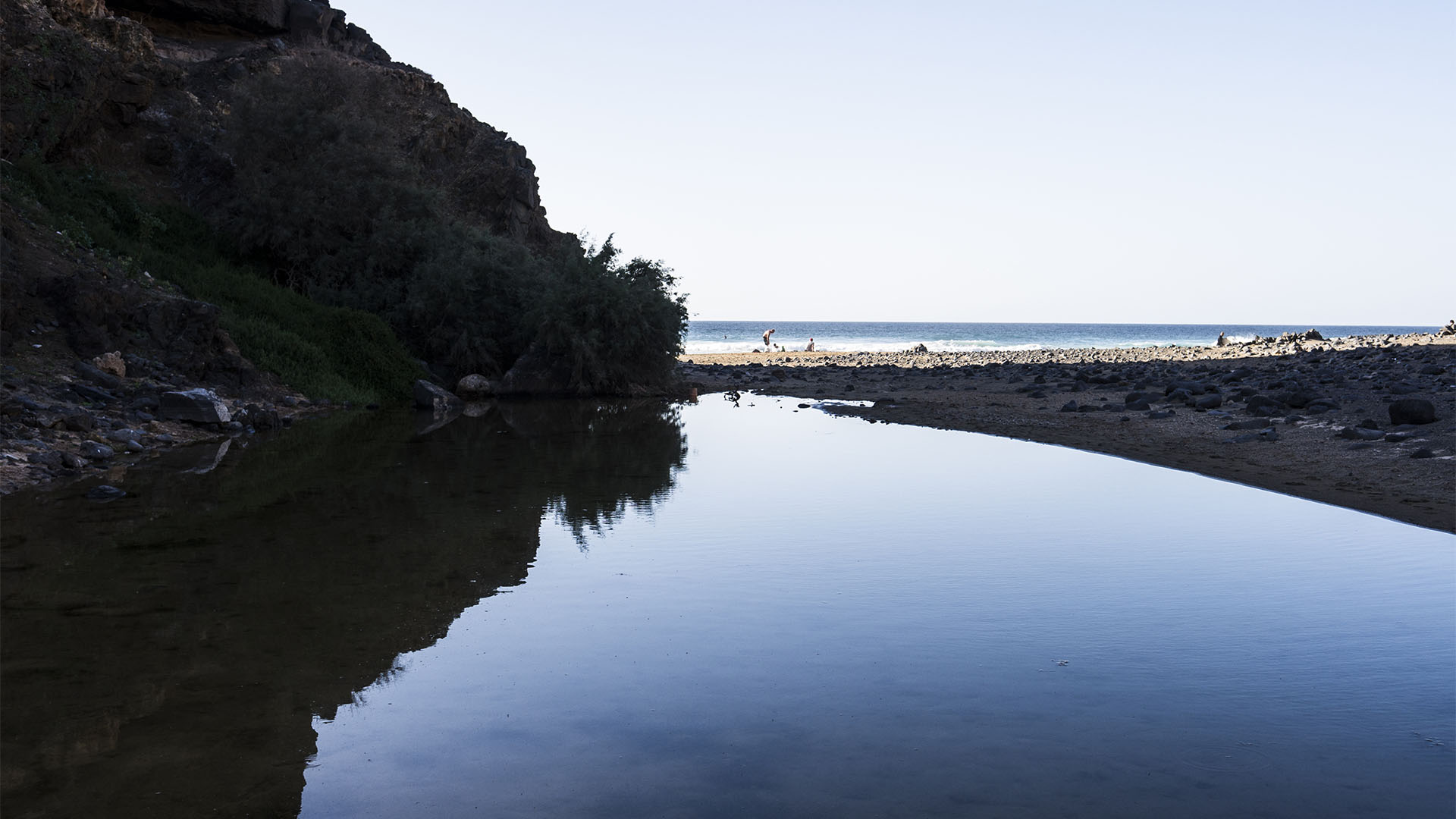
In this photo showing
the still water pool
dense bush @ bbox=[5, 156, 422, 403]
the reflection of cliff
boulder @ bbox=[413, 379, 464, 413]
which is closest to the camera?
the still water pool

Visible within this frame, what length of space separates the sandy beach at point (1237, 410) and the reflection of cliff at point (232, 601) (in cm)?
777

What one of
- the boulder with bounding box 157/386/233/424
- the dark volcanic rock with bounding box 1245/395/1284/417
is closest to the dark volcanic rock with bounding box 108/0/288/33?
the boulder with bounding box 157/386/233/424

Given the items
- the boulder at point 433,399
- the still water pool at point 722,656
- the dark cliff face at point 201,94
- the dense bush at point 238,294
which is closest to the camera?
the still water pool at point 722,656

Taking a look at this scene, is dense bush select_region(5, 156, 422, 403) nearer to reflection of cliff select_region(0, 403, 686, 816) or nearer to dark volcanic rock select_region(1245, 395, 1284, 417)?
reflection of cliff select_region(0, 403, 686, 816)

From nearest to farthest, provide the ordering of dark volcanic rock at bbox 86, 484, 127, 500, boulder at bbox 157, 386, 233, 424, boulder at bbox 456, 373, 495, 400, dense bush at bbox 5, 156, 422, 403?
dark volcanic rock at bbox 86, 484, 127, 500, boulder at bbox 157, 386, 233, 424, dense bush at bbox 5, 156, 422, 403, boulder at bbox 456, 373, 495, 400

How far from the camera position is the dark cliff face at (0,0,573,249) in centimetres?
2705

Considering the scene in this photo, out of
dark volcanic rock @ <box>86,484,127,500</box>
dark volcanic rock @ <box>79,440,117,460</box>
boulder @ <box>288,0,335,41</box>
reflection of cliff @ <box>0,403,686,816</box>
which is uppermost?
boulder @ <box>288,0,335,41</box>

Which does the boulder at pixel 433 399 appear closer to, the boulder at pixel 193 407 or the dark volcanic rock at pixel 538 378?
the dark volcanic rock at pixel 538 378

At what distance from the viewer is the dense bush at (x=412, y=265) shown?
1090 inches

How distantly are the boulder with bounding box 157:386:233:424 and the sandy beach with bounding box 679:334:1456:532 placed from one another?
1276cm

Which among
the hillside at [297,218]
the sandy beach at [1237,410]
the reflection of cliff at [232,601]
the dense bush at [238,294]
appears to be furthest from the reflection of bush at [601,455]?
the sandy beach at [1237,410]

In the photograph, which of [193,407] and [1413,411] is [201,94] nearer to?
[193,407]

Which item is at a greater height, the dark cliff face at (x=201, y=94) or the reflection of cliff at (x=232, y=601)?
the dark cliff face at (x=201, y=94)

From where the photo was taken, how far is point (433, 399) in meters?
23.7
